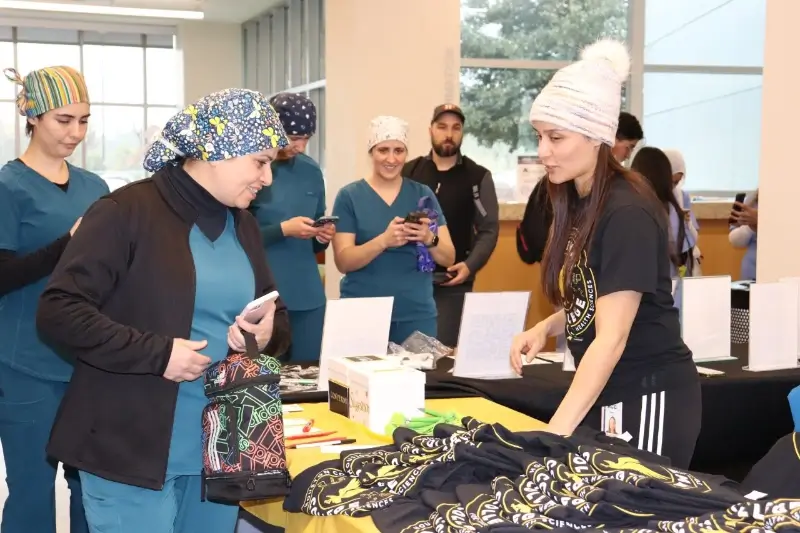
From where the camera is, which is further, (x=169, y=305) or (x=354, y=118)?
(x=354, y=118)

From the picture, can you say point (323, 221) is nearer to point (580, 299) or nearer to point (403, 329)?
point (403, 329)

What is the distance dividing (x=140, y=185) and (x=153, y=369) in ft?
1.27

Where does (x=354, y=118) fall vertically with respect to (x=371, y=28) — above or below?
below

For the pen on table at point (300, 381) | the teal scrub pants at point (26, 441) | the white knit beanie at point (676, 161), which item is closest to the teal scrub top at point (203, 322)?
the teal scrub pants at point (26, 441)

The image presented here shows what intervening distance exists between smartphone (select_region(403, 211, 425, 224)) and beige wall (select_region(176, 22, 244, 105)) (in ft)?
31.6

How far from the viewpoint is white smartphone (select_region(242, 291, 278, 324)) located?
6.54 ft

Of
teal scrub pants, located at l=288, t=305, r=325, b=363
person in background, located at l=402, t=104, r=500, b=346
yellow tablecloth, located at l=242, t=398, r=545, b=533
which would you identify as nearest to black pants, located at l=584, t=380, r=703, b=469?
yellow tablecloth, located at l=242, t=398, r=545, b=533

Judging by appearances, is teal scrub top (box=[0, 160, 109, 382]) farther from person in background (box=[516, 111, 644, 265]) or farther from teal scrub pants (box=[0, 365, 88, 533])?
person in background (box=[516, 111, 644, 265])

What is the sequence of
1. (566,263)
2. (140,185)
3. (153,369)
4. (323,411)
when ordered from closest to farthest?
(153,369), (140,185), (566,263), (323,411)

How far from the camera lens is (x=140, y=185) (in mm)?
2039

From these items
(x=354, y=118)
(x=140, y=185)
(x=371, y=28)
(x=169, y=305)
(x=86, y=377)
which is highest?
(x=371, y=28)

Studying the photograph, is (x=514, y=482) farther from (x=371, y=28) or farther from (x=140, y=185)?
(x=371, y=28)

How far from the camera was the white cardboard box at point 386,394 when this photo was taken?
2510 millimetres

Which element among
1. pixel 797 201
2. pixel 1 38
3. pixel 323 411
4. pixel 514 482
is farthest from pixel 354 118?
pixel 1 38
